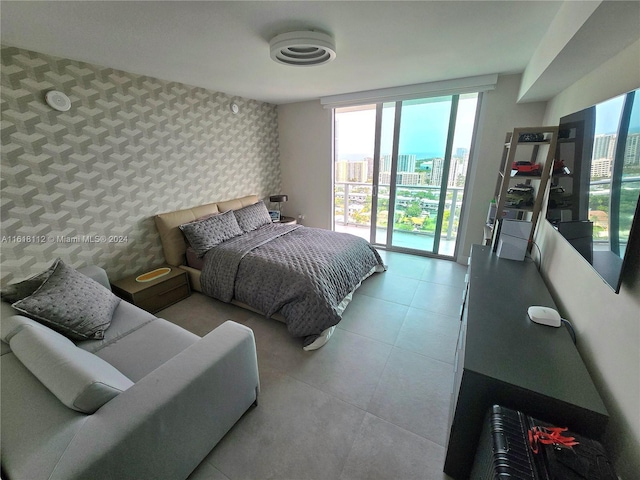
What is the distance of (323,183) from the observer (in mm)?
4363

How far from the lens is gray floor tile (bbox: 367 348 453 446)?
4.96 feet

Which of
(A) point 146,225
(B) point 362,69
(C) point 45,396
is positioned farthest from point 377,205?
(C) point 45,396

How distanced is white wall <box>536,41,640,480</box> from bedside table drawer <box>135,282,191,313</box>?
313 cm

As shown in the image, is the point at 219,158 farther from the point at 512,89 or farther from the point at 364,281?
the point at 512,89

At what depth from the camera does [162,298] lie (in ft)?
8.61

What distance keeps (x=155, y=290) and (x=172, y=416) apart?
5.84 ft

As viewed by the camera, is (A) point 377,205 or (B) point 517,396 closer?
(B) point 517,396

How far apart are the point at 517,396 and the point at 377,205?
3.33 m

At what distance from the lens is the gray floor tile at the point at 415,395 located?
1512 millimetres

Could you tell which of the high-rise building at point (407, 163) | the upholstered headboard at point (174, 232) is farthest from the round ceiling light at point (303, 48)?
the high-rise building at point (407, 163)

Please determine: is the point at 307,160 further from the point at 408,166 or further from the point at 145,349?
the point at 145,349

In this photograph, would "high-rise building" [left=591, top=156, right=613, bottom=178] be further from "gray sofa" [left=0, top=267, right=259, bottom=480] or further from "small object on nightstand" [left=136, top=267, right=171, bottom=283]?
"small object on nightstand" [left=136, top=267, right=171, bottom=283]

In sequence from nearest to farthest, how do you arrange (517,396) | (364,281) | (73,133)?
(517,396) < (73,133) < (364,281)

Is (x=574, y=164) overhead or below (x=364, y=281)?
overhead
